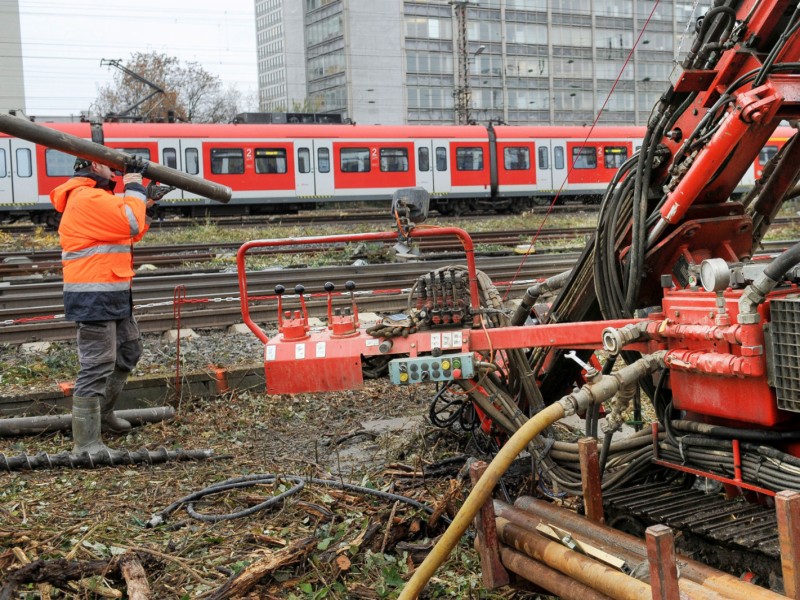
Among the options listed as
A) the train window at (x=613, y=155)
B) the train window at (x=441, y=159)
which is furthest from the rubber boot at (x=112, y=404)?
the train window at (x=613, y=155)

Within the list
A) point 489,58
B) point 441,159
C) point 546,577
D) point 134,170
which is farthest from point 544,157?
point 489,58

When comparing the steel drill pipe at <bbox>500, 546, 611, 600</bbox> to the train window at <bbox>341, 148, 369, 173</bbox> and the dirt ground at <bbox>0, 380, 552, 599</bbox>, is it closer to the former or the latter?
the dirt ground at <bbox>0, 380, 552, 599</bbox>

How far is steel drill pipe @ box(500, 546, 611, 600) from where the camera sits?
3.00 metres

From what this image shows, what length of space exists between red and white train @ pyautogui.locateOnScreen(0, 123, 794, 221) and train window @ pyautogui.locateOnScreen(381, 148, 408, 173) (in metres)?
0.03

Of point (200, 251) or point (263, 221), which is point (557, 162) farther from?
point (200, 251)

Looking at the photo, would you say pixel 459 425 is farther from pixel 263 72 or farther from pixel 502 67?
pixel 263 72

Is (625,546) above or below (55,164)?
below

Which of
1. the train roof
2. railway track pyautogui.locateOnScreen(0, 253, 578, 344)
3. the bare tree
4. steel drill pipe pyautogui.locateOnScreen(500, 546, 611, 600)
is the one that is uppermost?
the bare tree

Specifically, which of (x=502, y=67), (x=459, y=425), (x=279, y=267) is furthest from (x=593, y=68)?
(x=459, y=425)

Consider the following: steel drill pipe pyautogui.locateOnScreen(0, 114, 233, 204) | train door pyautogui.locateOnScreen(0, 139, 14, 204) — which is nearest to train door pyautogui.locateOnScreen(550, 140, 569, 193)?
train door pyautogui.locateOnScreen(0, 139, 14, 204)

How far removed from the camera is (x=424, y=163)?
24516 millimetres

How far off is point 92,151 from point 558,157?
73.4 feet

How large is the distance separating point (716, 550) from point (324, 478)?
2.28 metres

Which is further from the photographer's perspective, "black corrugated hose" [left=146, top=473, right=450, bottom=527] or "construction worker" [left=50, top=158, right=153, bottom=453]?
"construction worker" [left=50, top=158, right=153, bottom=453]
